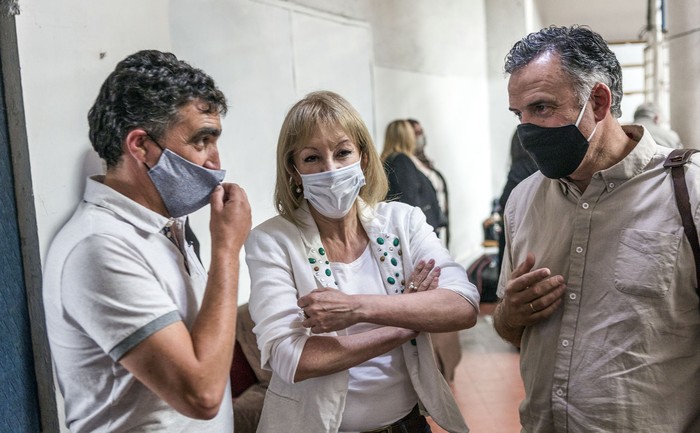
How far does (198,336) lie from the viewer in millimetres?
1427

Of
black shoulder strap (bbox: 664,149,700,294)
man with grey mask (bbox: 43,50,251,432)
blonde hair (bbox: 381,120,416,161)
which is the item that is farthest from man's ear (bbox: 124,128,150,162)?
blonde hair (bbox: 381,120,416,161)

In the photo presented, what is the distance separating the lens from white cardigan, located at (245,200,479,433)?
1790mm

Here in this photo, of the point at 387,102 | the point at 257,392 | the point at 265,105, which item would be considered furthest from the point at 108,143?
the point at 387,102

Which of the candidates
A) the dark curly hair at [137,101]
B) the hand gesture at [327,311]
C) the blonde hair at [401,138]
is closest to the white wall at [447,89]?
the blonde hair at [401,138]

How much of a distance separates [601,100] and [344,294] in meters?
0.81

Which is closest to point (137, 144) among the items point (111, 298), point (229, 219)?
point (229, 219)

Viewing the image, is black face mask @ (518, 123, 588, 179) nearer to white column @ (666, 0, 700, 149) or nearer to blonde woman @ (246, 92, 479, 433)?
blonde woman @ (246, 92, 479, 433)

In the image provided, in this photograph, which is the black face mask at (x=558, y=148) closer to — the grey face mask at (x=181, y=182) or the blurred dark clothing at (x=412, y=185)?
the grey face mask at (x=181, y=182)

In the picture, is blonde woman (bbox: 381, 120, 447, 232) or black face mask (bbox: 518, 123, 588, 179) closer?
black face mask (bbox: 518, 123, 588, 179)

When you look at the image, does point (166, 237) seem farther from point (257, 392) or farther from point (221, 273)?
point (257, 392)

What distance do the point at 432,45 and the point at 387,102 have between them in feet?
5.51

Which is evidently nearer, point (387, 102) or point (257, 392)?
point (257, 392)

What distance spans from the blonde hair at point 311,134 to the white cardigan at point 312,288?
0.06m

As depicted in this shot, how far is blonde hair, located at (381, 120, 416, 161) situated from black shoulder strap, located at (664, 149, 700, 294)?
13.1ft
